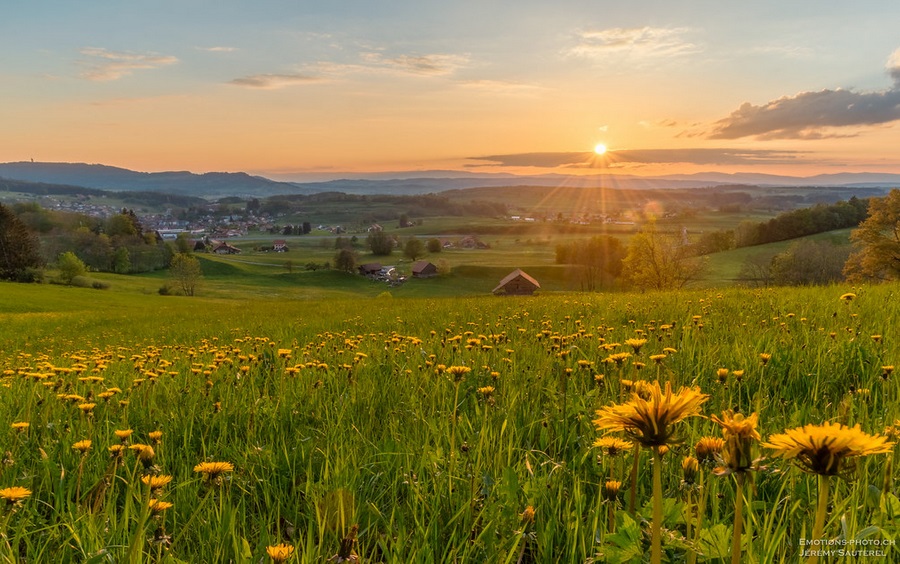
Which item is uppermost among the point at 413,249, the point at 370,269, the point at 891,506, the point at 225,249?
the point at 891,506

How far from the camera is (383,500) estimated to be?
231 centimetres

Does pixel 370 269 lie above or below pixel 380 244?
below

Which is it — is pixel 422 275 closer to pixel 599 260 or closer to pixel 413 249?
pixel 413 249

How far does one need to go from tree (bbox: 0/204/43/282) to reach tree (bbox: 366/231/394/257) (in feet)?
284

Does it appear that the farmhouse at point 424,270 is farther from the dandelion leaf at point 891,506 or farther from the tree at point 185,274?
the dandelion leaf at point 891,506

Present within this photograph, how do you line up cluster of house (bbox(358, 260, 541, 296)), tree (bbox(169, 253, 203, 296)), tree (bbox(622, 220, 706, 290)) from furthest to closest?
cluster of house (bbox(358, 260, 541, 296))
tree (bbox(169, 253, 203, 296))
tree (bbox(622, 220, 706, 290))

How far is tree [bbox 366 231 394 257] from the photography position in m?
154

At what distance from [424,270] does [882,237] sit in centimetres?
8748

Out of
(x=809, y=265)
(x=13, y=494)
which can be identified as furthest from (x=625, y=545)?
(x=809, y=265)

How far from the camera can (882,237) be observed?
4069 cm

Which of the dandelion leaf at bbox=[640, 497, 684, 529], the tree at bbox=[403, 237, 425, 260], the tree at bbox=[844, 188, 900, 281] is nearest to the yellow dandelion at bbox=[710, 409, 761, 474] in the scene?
the dandelion leaf at bbox=[640, 497, 684, 529]

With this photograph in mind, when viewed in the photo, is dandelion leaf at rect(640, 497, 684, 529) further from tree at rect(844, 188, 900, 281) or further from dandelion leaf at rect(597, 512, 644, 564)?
tree at rect(844, 188, 900, 281)

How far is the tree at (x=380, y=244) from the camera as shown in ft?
504

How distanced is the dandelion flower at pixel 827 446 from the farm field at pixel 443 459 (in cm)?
3
